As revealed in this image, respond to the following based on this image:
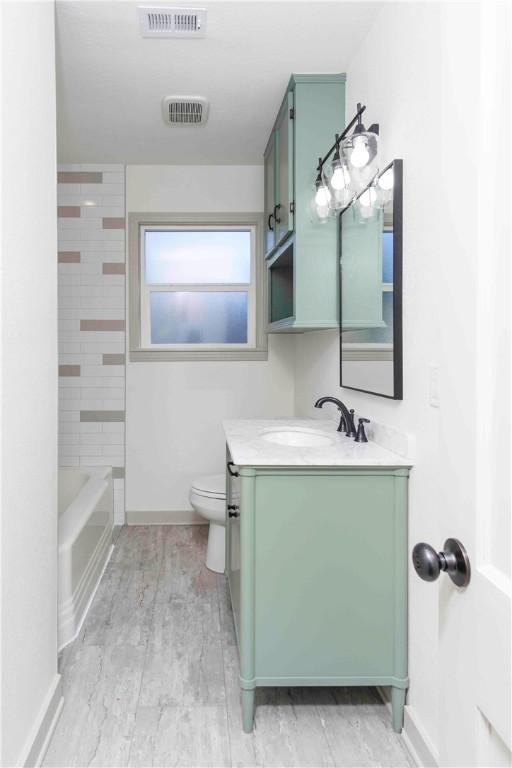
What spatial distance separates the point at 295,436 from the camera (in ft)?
7.84

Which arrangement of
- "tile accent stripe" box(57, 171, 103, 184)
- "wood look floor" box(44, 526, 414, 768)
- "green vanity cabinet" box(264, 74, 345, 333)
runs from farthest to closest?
"tile accent stripe" box(57, 171, 103, 184) < "green vanity cabinet" box(264, 74, 345, 333) < "wood look floor" box(44, 526, 414, 768)

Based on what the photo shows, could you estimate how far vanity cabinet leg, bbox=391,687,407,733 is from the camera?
1685 mm

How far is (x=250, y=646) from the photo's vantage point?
1667 millimetres

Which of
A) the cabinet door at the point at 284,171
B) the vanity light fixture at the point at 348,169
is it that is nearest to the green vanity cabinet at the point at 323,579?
the vanity light fixture at the point at 348,169

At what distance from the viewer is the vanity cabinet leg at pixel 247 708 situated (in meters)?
1.67

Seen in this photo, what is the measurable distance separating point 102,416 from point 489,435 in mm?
3367

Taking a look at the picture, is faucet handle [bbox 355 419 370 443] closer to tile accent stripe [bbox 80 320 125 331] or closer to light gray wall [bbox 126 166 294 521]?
light gray wall [bbox 126 166 294 521]

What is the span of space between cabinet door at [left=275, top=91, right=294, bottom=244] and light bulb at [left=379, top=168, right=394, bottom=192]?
0.67m

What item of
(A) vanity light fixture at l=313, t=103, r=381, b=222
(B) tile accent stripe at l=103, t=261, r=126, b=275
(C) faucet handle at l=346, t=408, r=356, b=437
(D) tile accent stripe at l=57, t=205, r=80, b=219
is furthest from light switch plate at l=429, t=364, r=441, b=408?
(D) tile accent stripe at l=57, t=205, r=80, b=219

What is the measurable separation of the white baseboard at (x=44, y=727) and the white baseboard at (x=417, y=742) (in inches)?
43.6

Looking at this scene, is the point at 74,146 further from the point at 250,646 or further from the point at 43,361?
the point at 250,646

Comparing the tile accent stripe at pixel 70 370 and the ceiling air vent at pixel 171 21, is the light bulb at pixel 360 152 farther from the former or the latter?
the tile accent stripe at pixel 70 370

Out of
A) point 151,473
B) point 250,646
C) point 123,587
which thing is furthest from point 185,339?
point 250,646

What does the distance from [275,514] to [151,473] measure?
2.24 meters
